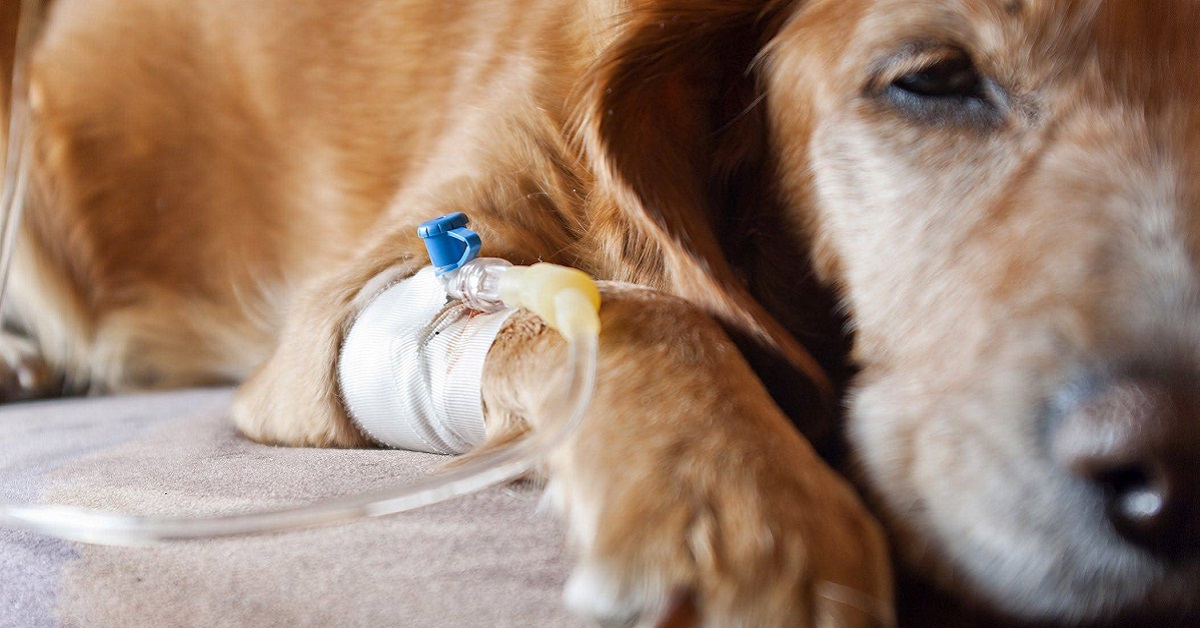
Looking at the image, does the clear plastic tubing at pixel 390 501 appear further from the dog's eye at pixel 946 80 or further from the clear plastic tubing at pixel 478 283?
the dog's eye at pixel 946 80

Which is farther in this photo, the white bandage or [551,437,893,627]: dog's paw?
the white bandage

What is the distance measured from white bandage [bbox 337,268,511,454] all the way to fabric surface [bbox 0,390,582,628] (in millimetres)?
35

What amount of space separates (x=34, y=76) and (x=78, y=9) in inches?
6.2

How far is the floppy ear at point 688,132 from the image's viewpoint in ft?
3.52

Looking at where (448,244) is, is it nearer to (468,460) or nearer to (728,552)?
(468,460)

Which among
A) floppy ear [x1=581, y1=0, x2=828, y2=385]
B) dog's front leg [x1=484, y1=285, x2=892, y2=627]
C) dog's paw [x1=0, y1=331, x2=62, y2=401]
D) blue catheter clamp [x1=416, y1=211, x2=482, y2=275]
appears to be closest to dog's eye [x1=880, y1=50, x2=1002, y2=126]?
floppy ear [x1=581, y1=0, x2=828, y2=385]

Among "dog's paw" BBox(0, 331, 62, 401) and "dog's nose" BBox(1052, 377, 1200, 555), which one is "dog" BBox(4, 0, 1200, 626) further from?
"dog's paw" BBox(0, 331, 62, 401)

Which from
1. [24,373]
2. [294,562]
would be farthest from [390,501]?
[24,373]

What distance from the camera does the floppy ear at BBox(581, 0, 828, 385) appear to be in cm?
107

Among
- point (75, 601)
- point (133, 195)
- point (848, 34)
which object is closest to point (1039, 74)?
point (848, 34)

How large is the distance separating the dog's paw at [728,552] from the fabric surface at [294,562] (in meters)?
0.08

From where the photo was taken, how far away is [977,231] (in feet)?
3.06

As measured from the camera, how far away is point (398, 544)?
81 centimetres

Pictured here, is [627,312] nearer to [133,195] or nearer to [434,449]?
[434,449]
